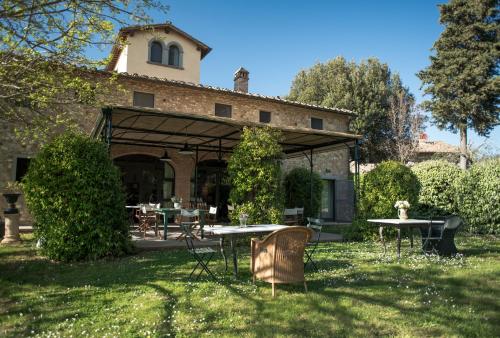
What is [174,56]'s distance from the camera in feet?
56.6

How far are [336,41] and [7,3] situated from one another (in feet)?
30.7

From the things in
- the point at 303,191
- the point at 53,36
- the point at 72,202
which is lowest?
the point at 72,202

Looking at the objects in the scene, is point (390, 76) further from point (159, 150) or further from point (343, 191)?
point (159, 150)

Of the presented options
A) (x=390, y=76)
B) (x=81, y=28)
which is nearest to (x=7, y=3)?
(x=81, y=28)

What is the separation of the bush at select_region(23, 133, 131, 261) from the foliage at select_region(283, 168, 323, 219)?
7.63 m

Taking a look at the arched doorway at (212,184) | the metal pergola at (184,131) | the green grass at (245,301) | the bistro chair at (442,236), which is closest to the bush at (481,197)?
the metal pergola at (184,131)

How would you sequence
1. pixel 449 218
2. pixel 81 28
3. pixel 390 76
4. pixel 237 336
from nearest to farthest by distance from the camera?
pixel 237 336 < pixel 449 218 < pixel 81 28 < pixel 390 76

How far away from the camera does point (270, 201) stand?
8062 mm

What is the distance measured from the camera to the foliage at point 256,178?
7.97m

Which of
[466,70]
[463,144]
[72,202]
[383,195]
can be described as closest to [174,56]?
[383,195]

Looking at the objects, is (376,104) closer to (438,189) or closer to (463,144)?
(463,144)

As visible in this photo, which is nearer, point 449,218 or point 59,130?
point 449,218

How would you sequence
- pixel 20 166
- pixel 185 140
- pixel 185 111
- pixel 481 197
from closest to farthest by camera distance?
1. pixel 481 197
2. pixel 20 166
3. pixel 185 140
4. pixel 185 111

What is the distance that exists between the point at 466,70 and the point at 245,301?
62.1 ft
